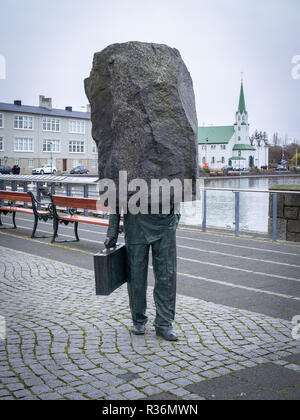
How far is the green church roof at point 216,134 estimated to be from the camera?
13162 cm

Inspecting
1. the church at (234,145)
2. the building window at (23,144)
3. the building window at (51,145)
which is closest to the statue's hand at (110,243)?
the building window at (23,144)

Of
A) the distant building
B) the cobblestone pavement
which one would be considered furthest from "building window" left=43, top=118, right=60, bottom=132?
the cobblestone pavement

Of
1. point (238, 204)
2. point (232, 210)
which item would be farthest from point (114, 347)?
point (232, 210)

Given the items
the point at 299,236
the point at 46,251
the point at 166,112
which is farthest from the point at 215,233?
the point at 166,112

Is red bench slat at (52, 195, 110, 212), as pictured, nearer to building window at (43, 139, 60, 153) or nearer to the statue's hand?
the statue's hand

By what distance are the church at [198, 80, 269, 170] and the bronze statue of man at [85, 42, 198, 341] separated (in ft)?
410

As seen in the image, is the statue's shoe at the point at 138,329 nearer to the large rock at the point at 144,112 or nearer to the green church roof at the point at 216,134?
the large rock at the point at 144,112

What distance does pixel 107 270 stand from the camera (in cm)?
436

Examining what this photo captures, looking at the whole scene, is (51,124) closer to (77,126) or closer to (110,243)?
(77,126)

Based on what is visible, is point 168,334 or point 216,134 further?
point 216,134

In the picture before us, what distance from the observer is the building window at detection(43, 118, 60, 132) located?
7112 cm

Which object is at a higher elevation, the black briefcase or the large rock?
the large rock

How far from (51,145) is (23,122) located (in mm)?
4882

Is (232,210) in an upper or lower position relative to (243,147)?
lower
